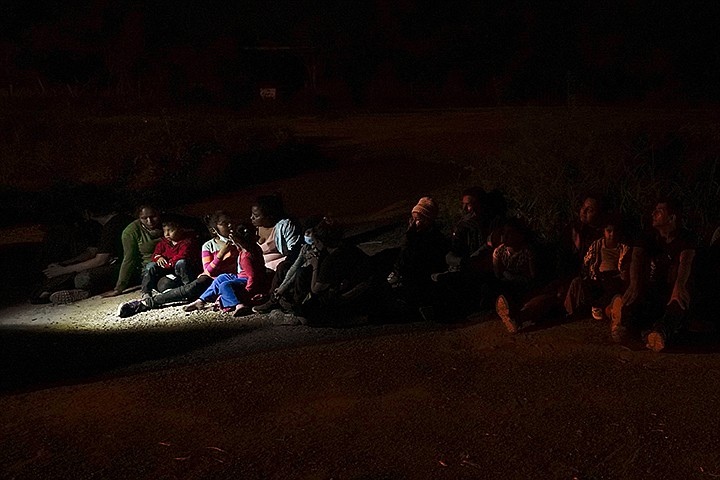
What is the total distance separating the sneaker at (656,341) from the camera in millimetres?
5766

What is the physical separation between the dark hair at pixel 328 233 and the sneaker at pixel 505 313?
1603 millimetres

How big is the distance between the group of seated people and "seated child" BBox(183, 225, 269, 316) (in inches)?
0.5

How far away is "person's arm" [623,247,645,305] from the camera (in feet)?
20.0

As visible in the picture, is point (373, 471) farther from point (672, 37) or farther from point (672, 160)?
point (672, 37)

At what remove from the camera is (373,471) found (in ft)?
14.1

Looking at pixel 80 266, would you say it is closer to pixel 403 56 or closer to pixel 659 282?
pixel 659 282

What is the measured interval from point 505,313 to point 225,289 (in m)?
2.80

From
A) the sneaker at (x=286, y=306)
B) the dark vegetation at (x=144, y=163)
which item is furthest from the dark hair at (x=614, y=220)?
the dark vegetation at (x=144, y=163)

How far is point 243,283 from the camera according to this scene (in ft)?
26.1

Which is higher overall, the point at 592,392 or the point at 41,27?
the point at 41,27

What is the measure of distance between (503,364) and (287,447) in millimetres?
1894

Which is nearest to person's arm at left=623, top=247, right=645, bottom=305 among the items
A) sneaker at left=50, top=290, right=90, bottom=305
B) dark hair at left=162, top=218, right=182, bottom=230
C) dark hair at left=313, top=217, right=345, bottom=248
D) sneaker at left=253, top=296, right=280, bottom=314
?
→ dark hair at left=313, top=217, right=345, bottom=248

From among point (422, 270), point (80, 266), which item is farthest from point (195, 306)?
point (422, 270)

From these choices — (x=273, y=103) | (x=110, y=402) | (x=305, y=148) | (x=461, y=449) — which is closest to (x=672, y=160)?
(x=461, y=449)
